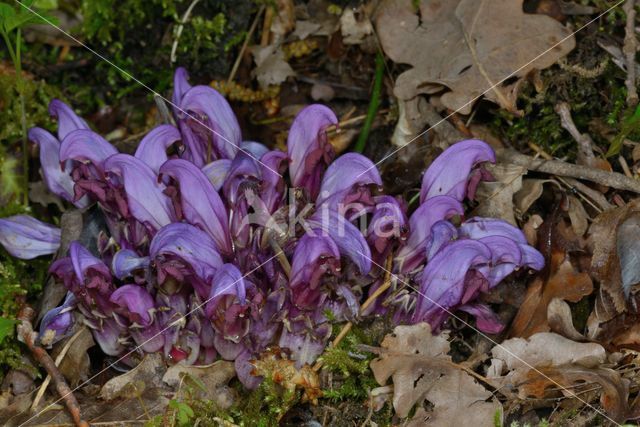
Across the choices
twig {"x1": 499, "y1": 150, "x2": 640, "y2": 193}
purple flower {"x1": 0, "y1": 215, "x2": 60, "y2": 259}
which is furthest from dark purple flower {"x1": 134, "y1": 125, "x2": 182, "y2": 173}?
twig {"x1": 499, "y1": 150, "x2": 640, "y2": 193}

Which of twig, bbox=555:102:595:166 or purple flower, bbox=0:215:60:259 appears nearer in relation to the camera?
purple flower, bbox=0:215:60:259

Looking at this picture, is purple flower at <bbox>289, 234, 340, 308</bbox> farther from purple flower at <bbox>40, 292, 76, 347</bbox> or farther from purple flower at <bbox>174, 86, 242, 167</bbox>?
purple flower at <bbox>40, 292, 76, 347</bbox>

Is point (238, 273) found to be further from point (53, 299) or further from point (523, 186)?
point (523, 186)

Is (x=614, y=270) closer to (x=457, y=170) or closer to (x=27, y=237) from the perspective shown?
(x=457, y=170)

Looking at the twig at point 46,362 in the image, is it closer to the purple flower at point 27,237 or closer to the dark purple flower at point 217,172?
the purple flower at point 27,237

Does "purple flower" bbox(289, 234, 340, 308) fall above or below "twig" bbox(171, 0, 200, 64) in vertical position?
below

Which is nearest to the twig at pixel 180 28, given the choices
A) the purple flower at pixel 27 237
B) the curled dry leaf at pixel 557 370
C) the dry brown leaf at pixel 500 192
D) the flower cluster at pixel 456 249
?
the purple flower at pixel 27 237
